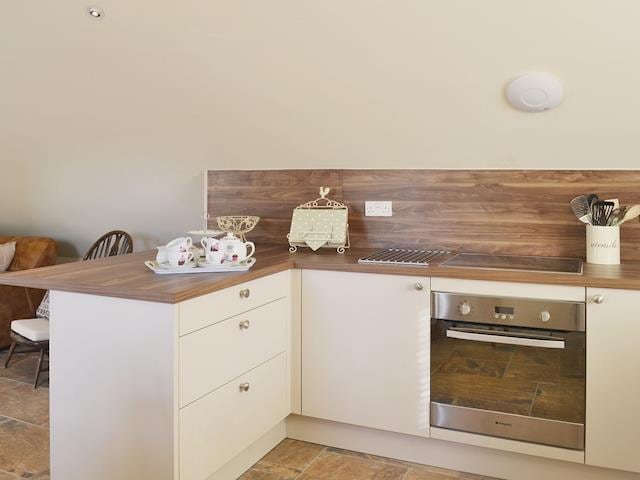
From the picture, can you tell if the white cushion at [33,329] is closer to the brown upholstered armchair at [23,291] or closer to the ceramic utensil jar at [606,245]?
the brown upholstered armchair at [23,291]

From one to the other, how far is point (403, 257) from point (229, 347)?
92 cm

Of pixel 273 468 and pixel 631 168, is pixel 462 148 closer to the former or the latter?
pixel 631 168

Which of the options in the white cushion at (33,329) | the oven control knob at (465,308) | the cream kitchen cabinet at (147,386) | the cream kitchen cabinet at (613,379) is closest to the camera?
the cream kitchen cabinet at (147,386)

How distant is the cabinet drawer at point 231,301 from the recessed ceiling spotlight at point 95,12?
4.82ft

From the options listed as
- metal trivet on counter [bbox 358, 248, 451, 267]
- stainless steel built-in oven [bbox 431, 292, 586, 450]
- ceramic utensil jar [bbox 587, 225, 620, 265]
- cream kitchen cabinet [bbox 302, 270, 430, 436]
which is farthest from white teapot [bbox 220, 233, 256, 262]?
ceramic utensil jar [bbox 587, 225, 620, 265]

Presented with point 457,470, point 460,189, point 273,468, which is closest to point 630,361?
point 457,470

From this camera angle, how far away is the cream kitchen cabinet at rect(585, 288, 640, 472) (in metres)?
2.22

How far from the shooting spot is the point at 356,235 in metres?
3.23

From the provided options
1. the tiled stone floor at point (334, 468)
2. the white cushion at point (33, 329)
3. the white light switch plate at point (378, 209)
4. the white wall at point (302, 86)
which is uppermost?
the white wall at point (302, 86)

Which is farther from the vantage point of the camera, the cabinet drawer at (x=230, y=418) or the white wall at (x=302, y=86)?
the white wall at (x=302, y=86)

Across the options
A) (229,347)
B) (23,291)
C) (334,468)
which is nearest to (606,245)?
(334,468)

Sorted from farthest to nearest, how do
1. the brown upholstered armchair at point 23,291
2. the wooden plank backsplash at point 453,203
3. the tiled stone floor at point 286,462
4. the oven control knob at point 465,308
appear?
1. the brown upholstered armchair at point 23,291
2. the wooden plank backsplash at point 453,203
3. the tiled stone floor at point 286,462
4. the oven control knob at point 465,308

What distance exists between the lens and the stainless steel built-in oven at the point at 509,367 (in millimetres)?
2314

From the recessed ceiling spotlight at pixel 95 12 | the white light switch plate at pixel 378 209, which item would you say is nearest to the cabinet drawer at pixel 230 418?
the white light switch plate at pixel 378 209
